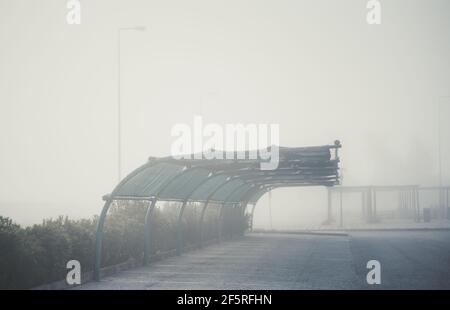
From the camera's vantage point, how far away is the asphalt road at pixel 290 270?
487 inches

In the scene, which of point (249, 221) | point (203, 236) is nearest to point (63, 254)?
point (203, 236)

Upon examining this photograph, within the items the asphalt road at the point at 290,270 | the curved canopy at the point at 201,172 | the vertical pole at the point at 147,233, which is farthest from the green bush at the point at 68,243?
the curved canopy at the point at 201,172

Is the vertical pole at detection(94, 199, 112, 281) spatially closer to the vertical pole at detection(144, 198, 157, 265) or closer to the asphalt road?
the asphalt road

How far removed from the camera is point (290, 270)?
15.2 metres

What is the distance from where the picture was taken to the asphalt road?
12367 mm

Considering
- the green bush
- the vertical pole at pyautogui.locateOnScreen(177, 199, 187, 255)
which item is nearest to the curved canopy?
the vertical pole at pyautogui.locateOnScreen(177, 199, 187, 255)

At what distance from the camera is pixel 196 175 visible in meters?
19.0

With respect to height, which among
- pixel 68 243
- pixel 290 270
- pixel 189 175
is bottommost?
pixel 290 270

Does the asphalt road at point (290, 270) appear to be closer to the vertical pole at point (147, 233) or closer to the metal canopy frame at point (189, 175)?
the vertical pole at point (147, 233)

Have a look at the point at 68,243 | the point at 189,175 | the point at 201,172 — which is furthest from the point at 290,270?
the point at 68,243

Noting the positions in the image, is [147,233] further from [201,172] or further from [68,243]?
[68,243]

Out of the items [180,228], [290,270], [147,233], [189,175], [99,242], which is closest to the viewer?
[99,242]
